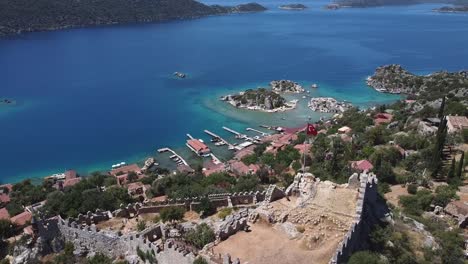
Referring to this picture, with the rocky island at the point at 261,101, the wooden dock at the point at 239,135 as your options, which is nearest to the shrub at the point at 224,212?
the wooden dock at the point at 239,135

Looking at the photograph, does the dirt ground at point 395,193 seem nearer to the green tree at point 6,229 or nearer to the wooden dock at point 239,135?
the green tree at point 6,229

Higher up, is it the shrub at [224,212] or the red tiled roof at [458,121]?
the shrub at [224,212]

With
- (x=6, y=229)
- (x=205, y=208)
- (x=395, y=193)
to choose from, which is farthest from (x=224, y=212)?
(x=6, y=229)

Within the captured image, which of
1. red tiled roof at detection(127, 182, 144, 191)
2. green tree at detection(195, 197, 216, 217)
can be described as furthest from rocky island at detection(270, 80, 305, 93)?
green tree at detection(195, 197, 216, 217)

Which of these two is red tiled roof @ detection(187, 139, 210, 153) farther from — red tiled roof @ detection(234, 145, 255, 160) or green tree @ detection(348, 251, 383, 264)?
green tree @ detection(348, 251, 383, 264)

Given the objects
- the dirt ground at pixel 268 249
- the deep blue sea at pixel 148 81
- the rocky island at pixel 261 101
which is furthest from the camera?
the rocky island at pixel 261 101

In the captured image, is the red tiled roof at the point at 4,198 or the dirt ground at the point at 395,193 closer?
the dirt ground at the point at 395,193

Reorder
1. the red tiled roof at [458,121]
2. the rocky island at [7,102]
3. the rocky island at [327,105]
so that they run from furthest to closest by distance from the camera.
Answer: the rocky island at [7,102], the rocky island at [327,105], the red tiled roof at [458,121]
